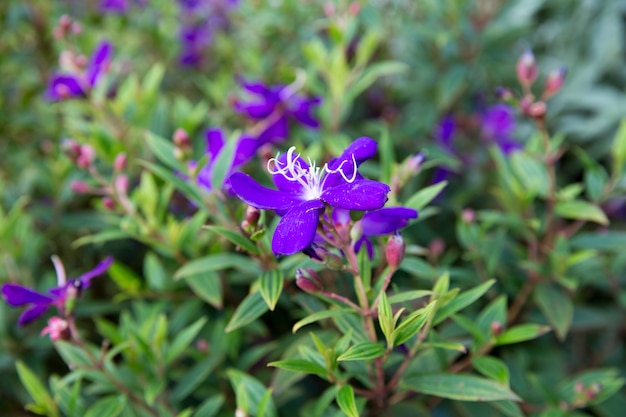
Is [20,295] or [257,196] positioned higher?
[257,196]

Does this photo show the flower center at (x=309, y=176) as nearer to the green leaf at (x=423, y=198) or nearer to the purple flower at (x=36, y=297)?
the green leaf at (x=423, y=198)

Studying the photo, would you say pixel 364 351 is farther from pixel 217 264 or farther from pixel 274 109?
pixel 274 109

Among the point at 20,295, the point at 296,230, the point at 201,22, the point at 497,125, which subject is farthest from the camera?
the point at 201,22

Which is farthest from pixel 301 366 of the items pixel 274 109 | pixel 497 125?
pixel 497 125

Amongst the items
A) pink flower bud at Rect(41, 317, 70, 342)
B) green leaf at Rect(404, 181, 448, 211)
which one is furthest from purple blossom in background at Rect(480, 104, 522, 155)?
pink flower bud at Rect(41, 317, 70, 342)

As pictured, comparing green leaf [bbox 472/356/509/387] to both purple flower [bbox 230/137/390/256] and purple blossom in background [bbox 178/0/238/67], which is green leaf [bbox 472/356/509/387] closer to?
purple flower [bbox 230/137/390/256]

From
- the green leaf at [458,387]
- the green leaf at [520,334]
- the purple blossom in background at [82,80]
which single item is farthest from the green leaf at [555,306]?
the purple blossom in background at [82,80]
